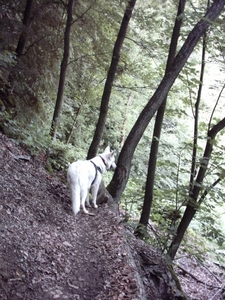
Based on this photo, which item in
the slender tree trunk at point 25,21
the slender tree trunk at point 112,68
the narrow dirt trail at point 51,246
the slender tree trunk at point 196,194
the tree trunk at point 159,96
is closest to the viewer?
the narrow dirt trail at point 51,246

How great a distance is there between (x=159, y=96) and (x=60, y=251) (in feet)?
14.2

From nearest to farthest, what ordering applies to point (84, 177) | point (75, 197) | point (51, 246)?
point (51, 246) < point (75, 197) < point (84, 177)

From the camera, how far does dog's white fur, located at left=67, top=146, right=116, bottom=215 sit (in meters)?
6.32

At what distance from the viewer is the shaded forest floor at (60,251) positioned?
384 centimetres

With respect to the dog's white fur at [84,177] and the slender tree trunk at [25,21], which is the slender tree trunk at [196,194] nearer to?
the dog's white fur at [84,177]

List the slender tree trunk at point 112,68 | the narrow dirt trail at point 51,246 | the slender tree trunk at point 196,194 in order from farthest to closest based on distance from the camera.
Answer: the slender tree trunk at point 112,68, the slender tree trunk at point 196,194, the narrow dirt trail at point 51,246

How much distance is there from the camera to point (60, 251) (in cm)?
476

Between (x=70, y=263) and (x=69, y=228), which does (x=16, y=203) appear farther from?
(x=70, y=263)

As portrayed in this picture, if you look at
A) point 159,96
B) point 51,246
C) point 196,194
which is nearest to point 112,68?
point 159,96

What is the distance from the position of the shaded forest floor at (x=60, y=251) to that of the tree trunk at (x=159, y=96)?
0.88 m

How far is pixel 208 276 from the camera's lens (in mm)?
10273

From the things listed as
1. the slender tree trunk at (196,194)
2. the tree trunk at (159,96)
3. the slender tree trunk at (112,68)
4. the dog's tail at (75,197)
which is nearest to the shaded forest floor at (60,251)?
the dog's tail at (75,197)

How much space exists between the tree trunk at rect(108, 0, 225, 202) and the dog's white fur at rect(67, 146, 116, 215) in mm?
377

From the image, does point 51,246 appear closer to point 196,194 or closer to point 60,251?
point 60,251
